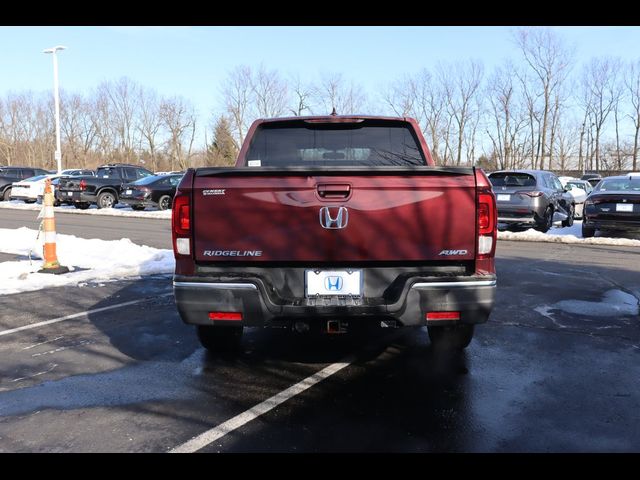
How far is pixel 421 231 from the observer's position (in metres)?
3.56

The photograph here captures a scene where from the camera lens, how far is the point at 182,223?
367 cm

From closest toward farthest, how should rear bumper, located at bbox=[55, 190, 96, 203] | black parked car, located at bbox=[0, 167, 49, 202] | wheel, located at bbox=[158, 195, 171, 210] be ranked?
wheel, located at bbox=[158, 195, 171, 210], rear bumper, located at bbox=[55, 190, 96, 203], black parked car, located at bbox=[0, 167, 49, 202]

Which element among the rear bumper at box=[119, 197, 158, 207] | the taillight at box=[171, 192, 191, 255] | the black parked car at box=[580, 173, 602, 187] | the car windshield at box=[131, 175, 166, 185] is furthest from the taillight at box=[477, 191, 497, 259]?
the black parked car at box=[580, 173, 602, 187]

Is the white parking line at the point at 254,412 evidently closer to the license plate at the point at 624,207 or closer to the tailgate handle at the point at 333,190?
the tailgate handle at the point at 333,190

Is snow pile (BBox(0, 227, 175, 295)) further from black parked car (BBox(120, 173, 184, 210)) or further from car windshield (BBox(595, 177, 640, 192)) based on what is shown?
car windshield (BBox(595, 177, 640, 192))

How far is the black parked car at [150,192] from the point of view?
71.1ft

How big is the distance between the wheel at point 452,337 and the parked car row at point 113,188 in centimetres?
1846

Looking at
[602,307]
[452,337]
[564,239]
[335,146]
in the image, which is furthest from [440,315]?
[564,239]

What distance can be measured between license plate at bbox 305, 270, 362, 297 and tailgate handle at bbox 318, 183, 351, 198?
19.6 inches

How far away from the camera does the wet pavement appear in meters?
3.09

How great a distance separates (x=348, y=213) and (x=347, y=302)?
58cm

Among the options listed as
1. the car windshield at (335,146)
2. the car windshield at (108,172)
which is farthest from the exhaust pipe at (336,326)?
the car windshield at (108,172)

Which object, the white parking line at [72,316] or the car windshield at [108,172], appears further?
the car windshield at [108,172]
